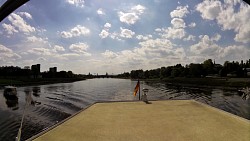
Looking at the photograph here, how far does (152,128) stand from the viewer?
36.8 ft

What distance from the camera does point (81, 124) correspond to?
40.0 feet

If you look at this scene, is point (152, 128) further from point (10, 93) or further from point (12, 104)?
point (10, 93)

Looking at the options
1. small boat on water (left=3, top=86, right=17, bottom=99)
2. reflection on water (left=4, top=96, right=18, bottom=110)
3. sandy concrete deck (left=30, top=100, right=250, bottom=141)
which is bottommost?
reflection on water (left=4, top=96, right=18, bottom=110)

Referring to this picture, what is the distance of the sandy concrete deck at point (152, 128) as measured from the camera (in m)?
9.62

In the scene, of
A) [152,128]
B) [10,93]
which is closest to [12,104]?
[10,93]

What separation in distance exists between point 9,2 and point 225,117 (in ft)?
44.8

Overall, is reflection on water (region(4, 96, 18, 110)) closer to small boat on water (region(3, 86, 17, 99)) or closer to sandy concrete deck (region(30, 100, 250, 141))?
small boat on water (region(3, 86, 17, 99))

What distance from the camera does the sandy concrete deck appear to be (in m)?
9.62

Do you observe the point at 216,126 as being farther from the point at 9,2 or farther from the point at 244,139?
the point at 9,2

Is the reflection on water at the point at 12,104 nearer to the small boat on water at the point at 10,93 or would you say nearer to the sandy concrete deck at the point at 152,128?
the small boat on water at the point at 10,93

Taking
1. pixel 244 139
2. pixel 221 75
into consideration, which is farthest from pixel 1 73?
pixel 244 139

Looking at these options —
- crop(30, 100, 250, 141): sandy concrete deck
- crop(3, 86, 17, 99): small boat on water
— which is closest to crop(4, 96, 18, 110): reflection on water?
crop(3, 86, 17, 99): small boat on water

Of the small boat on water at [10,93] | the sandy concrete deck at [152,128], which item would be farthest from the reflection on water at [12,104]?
the sandy concrete deck at [152,128]

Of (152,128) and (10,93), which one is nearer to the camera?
(152,128)
